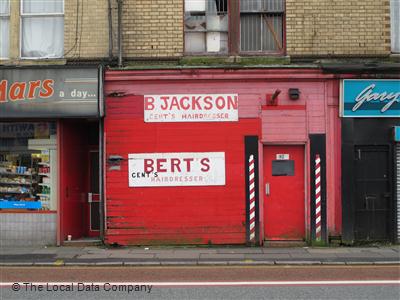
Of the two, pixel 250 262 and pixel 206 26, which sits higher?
pixel 206 26

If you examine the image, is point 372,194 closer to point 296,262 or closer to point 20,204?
point 296,262

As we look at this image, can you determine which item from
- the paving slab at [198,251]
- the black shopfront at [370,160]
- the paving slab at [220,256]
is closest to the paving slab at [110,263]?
the paving slab at [198,251]

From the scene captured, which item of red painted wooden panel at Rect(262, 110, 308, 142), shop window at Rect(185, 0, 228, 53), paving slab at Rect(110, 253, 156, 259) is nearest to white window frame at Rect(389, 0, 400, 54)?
red painted wooden panel at Rect(262, 110, 308, 142)

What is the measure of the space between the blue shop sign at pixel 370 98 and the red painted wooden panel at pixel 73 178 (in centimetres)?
646

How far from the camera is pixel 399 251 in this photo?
1141cm

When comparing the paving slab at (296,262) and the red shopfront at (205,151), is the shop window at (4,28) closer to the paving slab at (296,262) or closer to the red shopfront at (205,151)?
the red shopfront at (205,151)

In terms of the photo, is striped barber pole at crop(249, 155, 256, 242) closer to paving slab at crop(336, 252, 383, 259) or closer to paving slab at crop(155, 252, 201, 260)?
paving slab at crop(155, 252, 201, 260)

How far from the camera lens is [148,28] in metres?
12.6

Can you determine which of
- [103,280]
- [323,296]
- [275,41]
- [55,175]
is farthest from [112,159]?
[323,296]

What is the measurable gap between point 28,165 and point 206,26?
5385 millimetres

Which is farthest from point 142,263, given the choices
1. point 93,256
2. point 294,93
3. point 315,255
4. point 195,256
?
point 294,93

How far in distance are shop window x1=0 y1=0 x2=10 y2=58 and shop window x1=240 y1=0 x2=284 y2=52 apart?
5664mm

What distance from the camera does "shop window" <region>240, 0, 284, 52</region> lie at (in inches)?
505

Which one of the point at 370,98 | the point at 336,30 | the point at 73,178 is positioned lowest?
the point at 73,178
